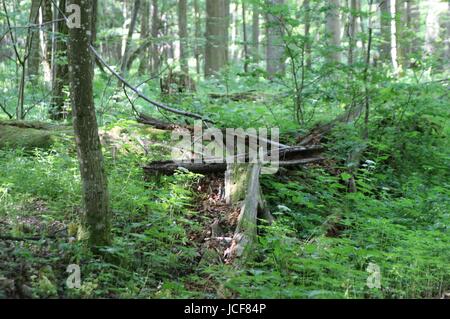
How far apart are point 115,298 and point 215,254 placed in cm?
139

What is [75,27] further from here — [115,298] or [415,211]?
[415,211]

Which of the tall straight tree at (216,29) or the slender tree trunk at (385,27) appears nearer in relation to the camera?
the slender tree trunk at (385,27)

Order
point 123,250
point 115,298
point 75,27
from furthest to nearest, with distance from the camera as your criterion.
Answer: point 123,250 < point 75,27 < point 115,298

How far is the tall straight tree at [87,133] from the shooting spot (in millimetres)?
4383

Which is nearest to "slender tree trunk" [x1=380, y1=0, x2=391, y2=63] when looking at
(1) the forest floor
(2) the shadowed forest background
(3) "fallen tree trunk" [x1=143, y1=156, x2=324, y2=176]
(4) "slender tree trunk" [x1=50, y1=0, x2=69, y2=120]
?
(2) the shadowed forest background

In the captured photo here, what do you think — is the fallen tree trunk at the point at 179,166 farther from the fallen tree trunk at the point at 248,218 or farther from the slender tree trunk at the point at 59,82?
the slender tree trunk at the point at 59,82

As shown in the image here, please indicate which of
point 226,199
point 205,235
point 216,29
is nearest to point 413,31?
point 226,199

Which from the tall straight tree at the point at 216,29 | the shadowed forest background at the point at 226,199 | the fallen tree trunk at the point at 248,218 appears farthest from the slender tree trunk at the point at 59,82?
the tall straight tree at the point at 216,29

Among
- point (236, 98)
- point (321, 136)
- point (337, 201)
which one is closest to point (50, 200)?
point (337, 201)

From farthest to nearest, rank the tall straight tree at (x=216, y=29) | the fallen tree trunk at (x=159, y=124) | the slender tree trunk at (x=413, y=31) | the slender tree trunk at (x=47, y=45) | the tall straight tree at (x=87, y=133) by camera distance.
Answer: the tall straight tree at (x=216, y=29)
the slender tree trunk at (x=47, y=45)
the slender tree trunk at (x=413, y=31)
the fallen tree trunk at (x=159, y=124)
the tall straight tree at (x=87, y=133)

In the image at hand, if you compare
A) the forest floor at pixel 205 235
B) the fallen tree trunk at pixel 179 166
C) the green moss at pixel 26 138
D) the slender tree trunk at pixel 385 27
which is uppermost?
the slender tree trunk at pixel 385 27

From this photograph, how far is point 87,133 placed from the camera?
4520 mm

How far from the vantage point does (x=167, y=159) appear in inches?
286

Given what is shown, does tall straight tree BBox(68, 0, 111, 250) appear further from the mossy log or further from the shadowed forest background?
the mossy log
